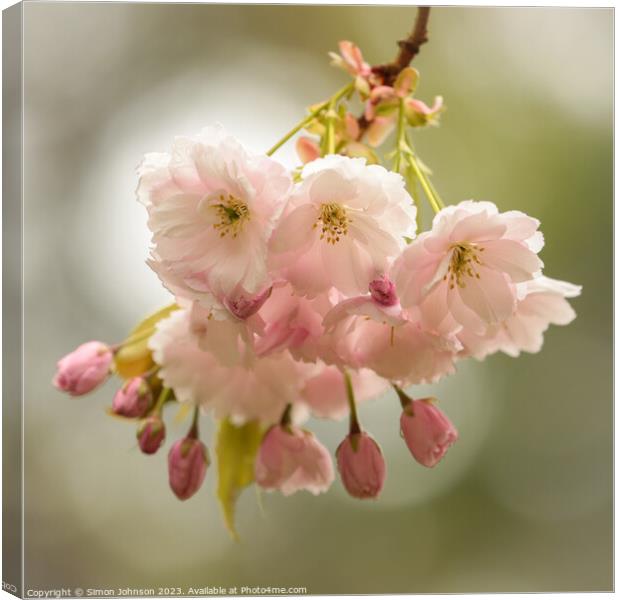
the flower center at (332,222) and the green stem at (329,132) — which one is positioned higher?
the green stem at (329,132)

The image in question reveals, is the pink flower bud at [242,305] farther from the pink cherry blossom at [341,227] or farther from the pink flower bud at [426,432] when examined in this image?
the pink flower bud at [426,432]

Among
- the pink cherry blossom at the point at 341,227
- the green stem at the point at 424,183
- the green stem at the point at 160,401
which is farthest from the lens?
the green stem at the point at 160,401

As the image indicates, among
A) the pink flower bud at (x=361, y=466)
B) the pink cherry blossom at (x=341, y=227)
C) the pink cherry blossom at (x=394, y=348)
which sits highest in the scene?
the pink cherry blossom at (x=341, y=227)

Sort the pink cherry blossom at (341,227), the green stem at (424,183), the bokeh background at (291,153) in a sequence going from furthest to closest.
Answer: the bokeh background at (291,153) → the green stem at (424,183) → the pink cherry blossom at (341,227)

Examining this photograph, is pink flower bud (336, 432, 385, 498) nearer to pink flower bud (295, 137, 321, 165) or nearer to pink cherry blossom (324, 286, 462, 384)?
pink cherry blossom (324, 286, 462, 384)

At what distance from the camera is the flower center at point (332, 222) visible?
0.70 meters

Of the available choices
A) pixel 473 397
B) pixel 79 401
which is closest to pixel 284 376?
pixel 473 397

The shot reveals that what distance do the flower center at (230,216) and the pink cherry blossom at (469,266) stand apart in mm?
133

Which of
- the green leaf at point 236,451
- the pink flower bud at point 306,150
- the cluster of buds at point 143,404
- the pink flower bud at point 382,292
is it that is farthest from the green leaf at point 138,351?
the pink flower bud at point 382,292

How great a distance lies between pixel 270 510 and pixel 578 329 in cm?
96

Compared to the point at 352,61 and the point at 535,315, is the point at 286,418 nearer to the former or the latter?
the point at 535,315

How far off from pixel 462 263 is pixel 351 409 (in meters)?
0.24

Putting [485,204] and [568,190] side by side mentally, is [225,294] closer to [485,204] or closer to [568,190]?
[485,204]

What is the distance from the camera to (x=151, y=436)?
88 cm
